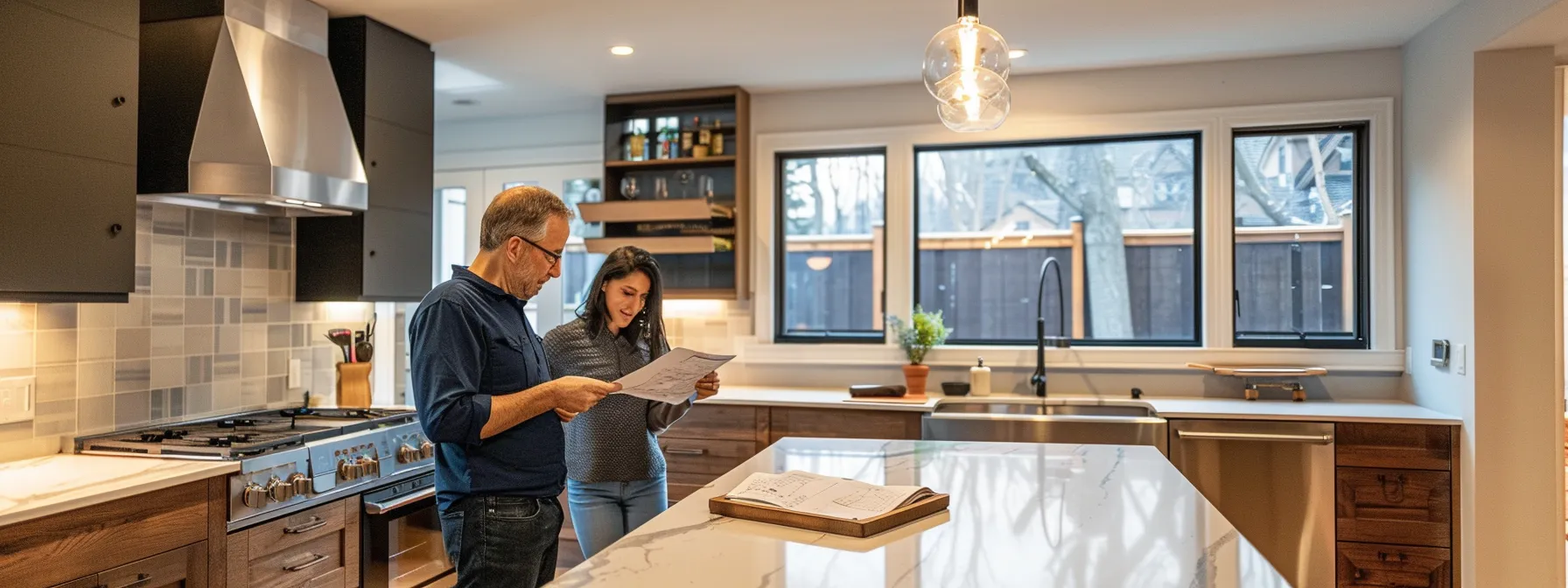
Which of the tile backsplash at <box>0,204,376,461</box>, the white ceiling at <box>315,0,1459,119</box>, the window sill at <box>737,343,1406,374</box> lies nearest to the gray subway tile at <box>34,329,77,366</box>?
the tile backsplash at <box>0,204,376,461</box>

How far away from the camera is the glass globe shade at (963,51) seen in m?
2.00

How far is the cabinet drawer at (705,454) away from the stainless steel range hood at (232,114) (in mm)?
1699

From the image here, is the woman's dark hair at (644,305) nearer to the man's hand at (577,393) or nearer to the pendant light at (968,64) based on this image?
the man's hand at (577,393)

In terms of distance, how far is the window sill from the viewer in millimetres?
3982

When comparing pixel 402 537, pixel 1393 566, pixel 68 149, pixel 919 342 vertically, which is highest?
pixel 68 149

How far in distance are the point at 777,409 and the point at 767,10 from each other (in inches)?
63.3

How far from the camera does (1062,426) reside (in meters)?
3.68

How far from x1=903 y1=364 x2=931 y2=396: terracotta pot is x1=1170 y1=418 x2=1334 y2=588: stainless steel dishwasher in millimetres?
1026

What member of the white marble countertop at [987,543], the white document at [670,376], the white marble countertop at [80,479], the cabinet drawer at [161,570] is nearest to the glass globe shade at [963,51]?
the white document at [670,376]

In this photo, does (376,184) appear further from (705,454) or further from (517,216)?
(517,216)

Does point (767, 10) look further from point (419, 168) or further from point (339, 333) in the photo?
point (339, 333)

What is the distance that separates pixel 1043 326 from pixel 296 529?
291 centimetres

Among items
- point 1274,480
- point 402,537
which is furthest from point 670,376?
point 1274,480

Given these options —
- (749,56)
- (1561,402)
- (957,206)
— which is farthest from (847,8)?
(1561,402)
